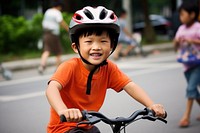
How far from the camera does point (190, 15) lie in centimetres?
582

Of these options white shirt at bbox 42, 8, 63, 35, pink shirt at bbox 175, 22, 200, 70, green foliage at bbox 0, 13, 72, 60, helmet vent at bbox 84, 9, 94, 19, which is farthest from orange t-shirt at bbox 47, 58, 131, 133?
green foliage at bbox 0, 13, 72, 60

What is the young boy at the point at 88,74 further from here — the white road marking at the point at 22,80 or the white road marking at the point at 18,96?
the white road marking at the point at 22,80

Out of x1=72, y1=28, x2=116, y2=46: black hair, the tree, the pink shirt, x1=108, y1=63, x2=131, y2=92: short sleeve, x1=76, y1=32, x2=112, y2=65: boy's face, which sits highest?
x1=72, y1=28, x2=116, y2=46: black hair

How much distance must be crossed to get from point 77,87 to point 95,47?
346mm

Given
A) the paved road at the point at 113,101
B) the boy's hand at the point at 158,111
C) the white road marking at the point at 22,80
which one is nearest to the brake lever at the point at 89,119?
the boy's hand at the point at 158,111

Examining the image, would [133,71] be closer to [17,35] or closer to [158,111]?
→ [17,35]

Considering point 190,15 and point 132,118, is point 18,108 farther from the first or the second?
point 132,118

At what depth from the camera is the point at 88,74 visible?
312 cm

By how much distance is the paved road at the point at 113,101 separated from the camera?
20.2 feet

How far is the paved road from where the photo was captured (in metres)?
6.16

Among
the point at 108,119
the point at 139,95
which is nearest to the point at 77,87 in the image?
the point at 139,95

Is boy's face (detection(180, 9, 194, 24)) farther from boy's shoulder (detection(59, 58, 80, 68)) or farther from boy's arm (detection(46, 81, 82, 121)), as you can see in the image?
boy's arm (detection(46, 81, 82, 121))

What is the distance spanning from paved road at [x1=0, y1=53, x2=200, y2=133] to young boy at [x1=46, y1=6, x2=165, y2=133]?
8.72 feet

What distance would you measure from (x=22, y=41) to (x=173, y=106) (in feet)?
29.9
